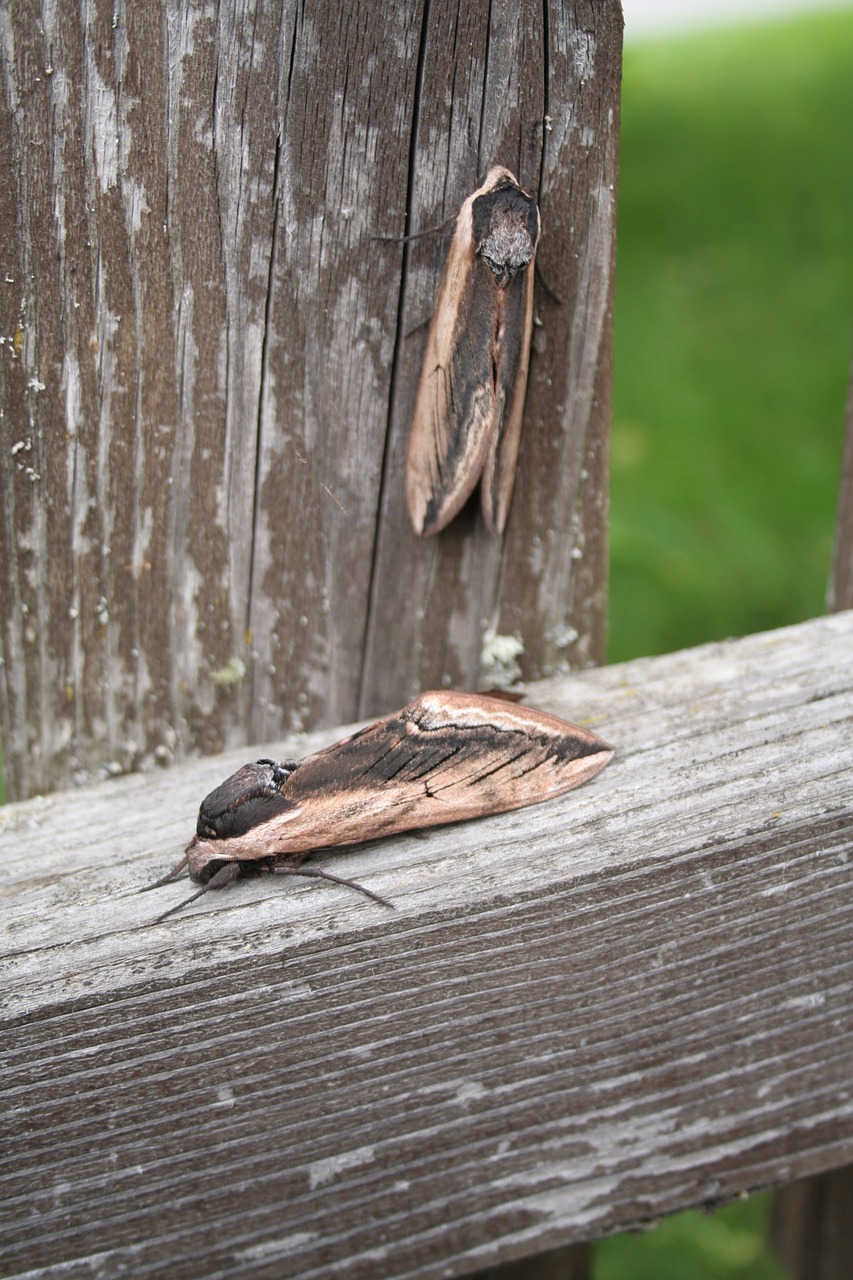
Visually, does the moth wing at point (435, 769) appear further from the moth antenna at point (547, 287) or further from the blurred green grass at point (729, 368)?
the blurred green grass at point (729, 368)

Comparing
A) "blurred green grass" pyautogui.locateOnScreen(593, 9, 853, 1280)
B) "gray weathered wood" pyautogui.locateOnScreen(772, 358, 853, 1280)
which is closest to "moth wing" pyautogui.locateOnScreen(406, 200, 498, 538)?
"gray weathered wood" pyautogui.locateOnScreen(772, 358, 853, 1280)

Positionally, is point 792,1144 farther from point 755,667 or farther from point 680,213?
point 680,213

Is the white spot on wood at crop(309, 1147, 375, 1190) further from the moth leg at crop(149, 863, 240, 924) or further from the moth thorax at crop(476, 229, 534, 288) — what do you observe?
the moth thorax at crop(476, 229, 534, 288)

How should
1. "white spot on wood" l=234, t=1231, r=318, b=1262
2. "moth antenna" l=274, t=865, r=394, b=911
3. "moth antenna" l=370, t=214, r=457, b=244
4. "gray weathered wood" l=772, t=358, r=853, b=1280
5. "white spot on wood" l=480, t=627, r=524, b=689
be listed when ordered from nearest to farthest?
1. "white spot on wood" l=234, t=1231, r=318, b=1262
2. "moth antenna" l=274, t=865, r=394, b=911
3. "moth antenna" l=370, t=214, r=457, b=244
4. "white spot on wood" l=480, t=627, r=524, b=689
5. "gray weathered wood" l=772, t=358, r=853, b=1280

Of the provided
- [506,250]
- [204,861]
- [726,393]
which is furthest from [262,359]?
[726,393]

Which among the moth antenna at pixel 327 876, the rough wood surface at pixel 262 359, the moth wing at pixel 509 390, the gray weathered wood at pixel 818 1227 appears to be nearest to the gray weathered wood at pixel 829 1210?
the gray weathered wood at pixel 818 1227

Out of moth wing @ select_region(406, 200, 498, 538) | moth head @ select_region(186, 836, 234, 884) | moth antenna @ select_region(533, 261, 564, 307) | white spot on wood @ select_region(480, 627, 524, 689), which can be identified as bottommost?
moth head @ select_region(186, 836, 234, 884)

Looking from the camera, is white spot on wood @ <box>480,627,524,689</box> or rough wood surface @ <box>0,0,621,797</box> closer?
rough wood surface @ <box>0,0,621,797</box>
